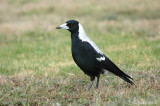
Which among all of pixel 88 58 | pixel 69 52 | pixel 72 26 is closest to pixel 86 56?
pixel 88 58

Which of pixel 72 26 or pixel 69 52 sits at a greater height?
pixel 72 26

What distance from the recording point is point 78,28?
602 centimetres

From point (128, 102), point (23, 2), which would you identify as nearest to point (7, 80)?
point (128, 102)

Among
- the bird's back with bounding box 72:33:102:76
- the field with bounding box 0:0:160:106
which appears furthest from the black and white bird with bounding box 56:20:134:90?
the field with bounding box 0:0:160:106

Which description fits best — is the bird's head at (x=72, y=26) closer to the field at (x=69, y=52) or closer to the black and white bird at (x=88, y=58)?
the black and white bird at (x=88, y=58)

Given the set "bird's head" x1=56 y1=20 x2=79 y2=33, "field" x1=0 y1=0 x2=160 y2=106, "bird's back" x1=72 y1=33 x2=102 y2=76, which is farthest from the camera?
"bird's head" x1=56 y1=20 x2=79 y2=33

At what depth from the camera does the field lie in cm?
537

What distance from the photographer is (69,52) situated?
9.45m

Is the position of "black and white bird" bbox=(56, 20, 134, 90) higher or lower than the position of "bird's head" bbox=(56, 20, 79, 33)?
lower

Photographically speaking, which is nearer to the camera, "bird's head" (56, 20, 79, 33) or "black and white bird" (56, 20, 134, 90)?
"black and white bird" (56, 20, 134, 90)

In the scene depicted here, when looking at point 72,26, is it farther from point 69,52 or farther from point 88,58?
point 69,52

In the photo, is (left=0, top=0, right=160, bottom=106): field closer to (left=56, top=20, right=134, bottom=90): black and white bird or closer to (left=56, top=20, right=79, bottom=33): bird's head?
(left=56, top=20, right=134, bottom=90): black and white bird

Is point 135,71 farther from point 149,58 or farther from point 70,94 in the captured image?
point 70,94

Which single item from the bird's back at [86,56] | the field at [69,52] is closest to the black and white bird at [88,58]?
the bird's back at [86,56]
